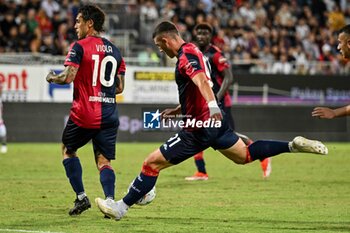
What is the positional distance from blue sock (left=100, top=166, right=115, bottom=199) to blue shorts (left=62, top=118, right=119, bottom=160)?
0.65ft

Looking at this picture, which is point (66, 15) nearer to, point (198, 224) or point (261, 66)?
point (261, 66)

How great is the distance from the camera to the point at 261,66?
29.4 m

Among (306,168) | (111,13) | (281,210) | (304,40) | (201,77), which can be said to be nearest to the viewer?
(201,77)

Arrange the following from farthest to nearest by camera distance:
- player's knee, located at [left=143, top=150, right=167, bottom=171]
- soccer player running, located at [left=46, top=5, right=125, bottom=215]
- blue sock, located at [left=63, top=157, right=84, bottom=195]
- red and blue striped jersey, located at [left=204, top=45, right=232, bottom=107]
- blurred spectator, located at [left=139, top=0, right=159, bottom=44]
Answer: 1. blurred spectator, located at [left=139, top=0, right=159, bottom=44]
2. red and blue striped jersey, located at [left=204, top=45, right=232, bottom=107]
3. blue sock, located at [left=63, top=157, right=84, bottom=195]
4. soccer player running, located at [left=46, top=5, right=125, bottom=215]
5. player's knee, located at [left=143, top=150, right=167, bottom=171]

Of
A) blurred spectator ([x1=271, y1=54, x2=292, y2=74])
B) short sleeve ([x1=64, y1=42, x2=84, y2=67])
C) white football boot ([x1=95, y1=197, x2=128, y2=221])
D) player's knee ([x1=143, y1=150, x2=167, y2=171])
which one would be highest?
short sleeve ([x1=64, y1=42, x2=84, y2=67])

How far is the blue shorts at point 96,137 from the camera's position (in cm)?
1052

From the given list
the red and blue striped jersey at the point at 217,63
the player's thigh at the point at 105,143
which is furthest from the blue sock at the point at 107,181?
the red and blue striped jersey at the point at 217,63

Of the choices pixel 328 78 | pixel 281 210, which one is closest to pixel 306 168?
pixel 281 210

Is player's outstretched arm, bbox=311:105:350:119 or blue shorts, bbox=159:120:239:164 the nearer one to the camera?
player's outstretched arm, bbox=311:105:350:119

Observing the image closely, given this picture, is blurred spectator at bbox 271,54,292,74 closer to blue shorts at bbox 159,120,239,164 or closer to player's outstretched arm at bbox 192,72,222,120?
blue shorts at bbox 159,120,239,164

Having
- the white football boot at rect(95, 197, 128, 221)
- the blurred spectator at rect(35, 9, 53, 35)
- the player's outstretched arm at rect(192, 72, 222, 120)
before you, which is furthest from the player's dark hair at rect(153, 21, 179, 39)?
the blurred spectator at rect(35, 9, 53, 35)

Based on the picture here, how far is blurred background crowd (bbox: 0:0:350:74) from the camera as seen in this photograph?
1062 inches

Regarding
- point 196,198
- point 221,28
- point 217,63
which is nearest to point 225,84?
point 217,63

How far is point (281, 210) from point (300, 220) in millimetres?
983
